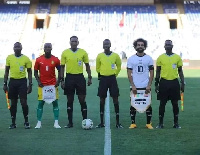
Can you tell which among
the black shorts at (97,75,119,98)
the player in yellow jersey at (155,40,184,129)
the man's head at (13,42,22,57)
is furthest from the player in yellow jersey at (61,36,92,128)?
the player in yellow jersey at (155,40,184,129)

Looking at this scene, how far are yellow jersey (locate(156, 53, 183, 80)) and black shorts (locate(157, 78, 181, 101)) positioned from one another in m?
0.11

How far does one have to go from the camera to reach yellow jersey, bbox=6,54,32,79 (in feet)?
39.2

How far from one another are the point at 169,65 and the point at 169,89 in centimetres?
52

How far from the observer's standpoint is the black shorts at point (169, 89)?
11914mm

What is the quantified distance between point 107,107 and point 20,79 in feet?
15.3

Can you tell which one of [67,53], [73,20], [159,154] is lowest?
[159,154]

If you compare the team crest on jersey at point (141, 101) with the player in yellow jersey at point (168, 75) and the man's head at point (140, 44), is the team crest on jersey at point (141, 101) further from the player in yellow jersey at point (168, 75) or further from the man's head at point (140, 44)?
the man's head at point (140, 44)

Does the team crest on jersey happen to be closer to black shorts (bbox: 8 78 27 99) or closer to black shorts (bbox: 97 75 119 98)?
black shorts (bbox: 97 75 119 98)

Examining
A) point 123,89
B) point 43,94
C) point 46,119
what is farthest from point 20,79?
point 123,89

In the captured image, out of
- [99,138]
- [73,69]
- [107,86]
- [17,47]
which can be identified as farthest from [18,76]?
[99,138]

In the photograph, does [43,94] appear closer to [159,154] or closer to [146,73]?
[146,73]

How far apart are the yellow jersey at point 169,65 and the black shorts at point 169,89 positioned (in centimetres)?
11

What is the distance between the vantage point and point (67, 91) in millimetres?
12211

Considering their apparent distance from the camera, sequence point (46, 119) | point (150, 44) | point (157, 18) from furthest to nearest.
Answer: point (157, 18)
point (150, 44)
point (46, 119)
